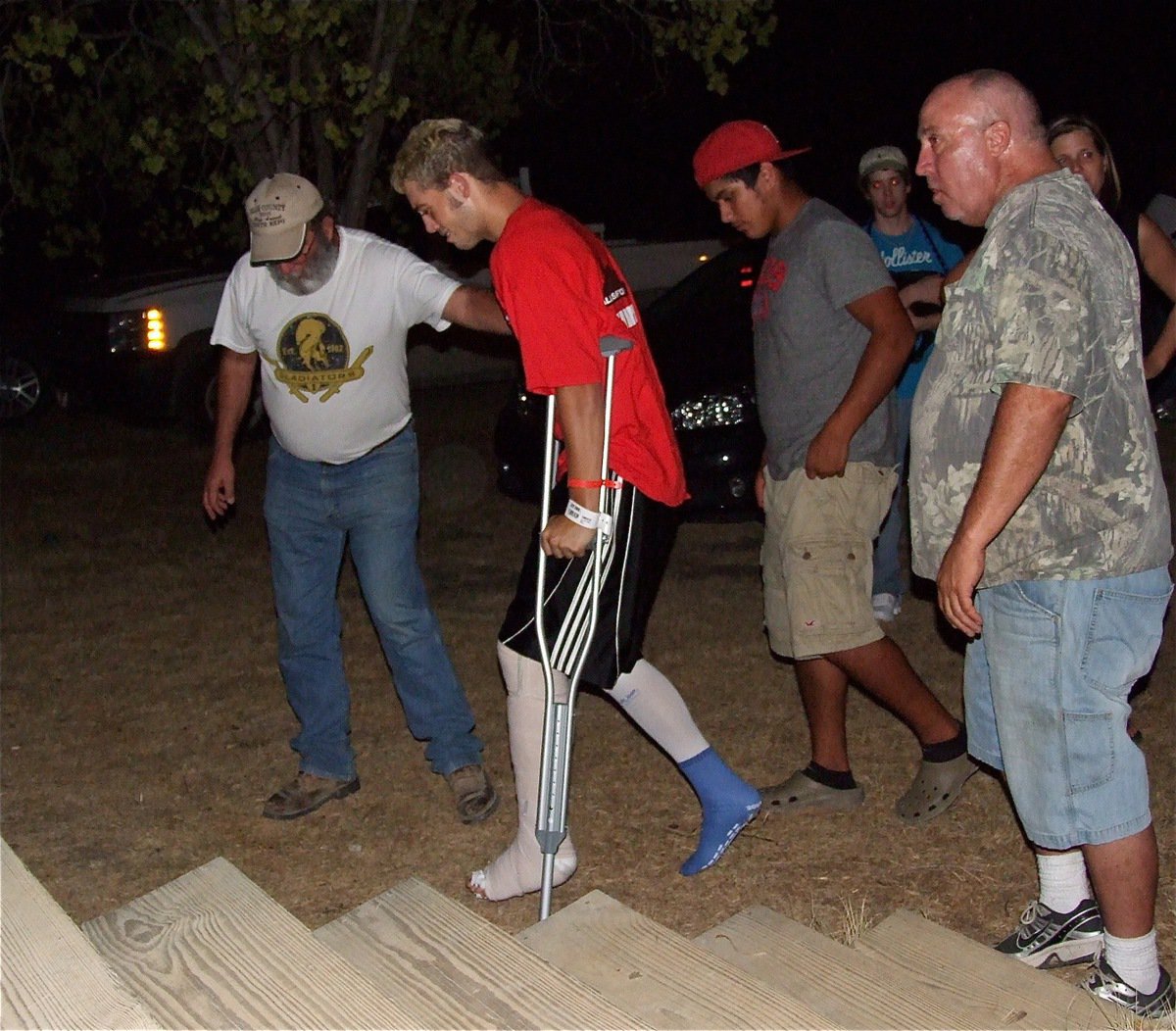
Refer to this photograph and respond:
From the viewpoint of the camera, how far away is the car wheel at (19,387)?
12977 mm

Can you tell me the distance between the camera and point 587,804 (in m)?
5.08

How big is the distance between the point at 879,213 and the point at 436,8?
6.90m

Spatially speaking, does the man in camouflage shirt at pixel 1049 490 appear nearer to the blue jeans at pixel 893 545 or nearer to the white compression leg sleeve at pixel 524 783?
the white compression leg sleeve at pixel 524 783

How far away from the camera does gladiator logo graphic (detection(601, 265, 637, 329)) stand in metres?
3.93

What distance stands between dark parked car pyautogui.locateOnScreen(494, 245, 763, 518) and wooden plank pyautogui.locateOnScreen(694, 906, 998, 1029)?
14.3 ft

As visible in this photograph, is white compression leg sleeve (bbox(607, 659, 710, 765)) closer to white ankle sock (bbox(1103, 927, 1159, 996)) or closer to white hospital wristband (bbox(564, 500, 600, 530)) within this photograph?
white hospital wristband (bbox(564, 500, 600, 530))

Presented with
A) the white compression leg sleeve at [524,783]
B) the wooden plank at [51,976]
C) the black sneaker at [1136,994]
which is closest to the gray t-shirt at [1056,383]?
the black sneaker at [1136,994]

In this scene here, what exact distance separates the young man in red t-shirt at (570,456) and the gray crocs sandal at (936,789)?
71 centimetres

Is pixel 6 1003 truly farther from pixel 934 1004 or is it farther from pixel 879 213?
pixel 879 213

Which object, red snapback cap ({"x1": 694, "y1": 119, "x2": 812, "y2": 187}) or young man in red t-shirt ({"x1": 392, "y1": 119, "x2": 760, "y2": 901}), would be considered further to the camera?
red snapback cap ({"x1": 694, "y1": 119, "x2": 812, "y2": 187})

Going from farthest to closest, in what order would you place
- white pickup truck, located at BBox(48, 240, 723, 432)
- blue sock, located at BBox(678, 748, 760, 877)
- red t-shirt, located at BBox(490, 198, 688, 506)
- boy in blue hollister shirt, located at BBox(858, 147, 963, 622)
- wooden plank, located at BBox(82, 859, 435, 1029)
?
white pickup truck, located at BBox(48, 240, 723, 432), boy in blue hollister shirt, located at BBox(858, 147, 963, 622), blue sock, located at BBox(678, 748, 760, 877), red t-shirt, located at BBox(490, 198, 688, 506), wooden plank, located at BBox(82, 859, 435, 1029)

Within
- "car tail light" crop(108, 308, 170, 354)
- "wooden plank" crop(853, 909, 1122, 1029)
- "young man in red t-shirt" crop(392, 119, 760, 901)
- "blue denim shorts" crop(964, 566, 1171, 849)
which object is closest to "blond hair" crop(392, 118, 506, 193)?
"young man in red t-shirt" crop(392, 119, 760, 901)

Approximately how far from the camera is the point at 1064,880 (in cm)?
378

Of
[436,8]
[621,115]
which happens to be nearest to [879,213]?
[436,8]
